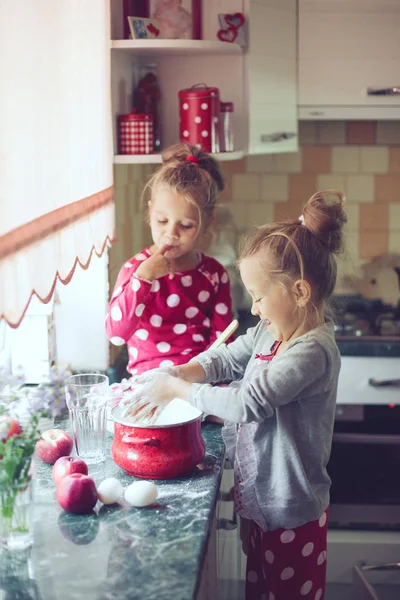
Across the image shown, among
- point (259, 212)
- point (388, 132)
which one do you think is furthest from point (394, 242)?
point (259, 212)

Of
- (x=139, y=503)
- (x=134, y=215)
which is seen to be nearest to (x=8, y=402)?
(x=139, y=503)

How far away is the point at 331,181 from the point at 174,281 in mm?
1388

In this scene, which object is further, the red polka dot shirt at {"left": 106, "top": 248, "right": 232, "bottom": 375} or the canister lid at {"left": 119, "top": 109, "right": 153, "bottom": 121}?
the canister lid at {"left": 119, "top": 109, "right": 153, "bottom": 121}

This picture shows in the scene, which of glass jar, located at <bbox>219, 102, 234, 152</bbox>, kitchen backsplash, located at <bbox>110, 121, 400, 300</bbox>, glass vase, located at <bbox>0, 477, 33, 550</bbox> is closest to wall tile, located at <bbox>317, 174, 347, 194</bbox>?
kitchen backsplash, located at <bbox>110, 121, 400, 300</bbox>

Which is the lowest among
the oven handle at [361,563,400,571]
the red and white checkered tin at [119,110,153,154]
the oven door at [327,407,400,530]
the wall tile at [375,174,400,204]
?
the oven handle at [361,563,400,571]

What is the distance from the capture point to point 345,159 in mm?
3229

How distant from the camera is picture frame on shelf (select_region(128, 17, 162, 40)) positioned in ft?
7.75

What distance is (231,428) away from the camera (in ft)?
5.77

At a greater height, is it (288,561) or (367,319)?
(367,319)

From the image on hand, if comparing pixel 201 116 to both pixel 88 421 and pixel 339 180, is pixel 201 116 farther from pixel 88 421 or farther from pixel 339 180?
pixel 88 421

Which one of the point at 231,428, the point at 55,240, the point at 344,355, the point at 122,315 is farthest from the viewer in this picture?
the point at 344,355

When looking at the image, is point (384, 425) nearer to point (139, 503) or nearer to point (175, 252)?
point (175, 252)

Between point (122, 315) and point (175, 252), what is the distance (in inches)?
7.8

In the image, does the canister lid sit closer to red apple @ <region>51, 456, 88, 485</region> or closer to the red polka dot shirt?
the red polka dot shirt
